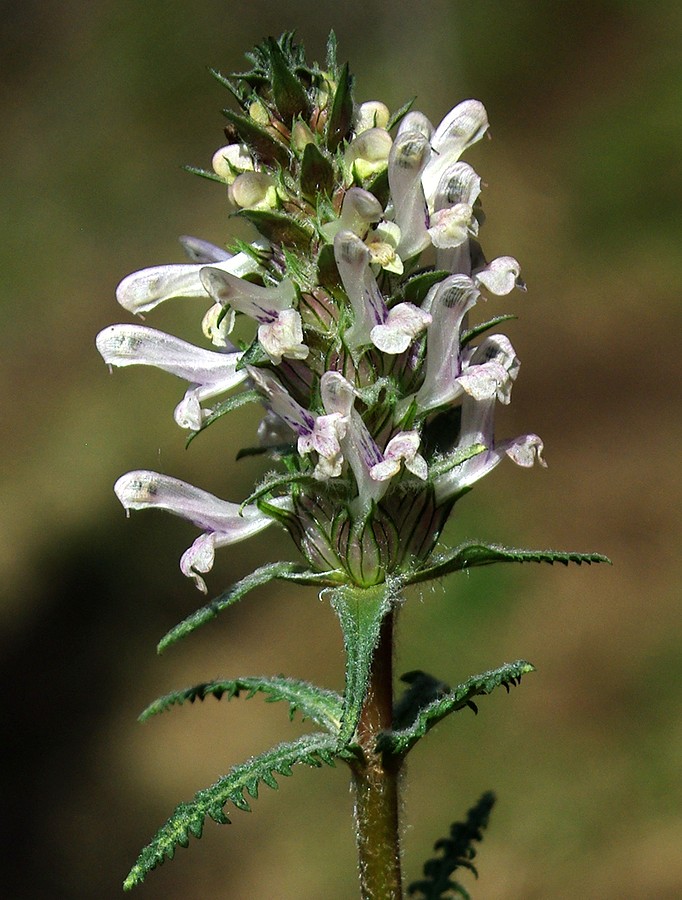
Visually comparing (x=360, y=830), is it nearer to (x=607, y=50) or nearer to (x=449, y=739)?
(x=449, y=739)

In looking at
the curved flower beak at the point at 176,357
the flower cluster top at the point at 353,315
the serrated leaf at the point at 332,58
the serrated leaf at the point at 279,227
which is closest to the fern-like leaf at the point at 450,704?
the flower cluster top at the point at 353,315

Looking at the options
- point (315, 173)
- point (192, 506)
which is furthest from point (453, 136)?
point (192, 506)

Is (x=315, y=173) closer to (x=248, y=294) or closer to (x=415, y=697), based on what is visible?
(x=248, y=294)

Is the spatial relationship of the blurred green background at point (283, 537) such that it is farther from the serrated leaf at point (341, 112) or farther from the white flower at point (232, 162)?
the serrated leaf at point (341, 112)

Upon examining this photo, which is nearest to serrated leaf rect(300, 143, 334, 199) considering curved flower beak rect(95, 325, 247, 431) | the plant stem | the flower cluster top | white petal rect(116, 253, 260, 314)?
the flower cluster top

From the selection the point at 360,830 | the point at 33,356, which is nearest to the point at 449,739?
the point at 360,830
